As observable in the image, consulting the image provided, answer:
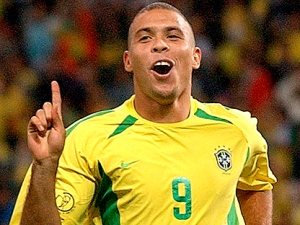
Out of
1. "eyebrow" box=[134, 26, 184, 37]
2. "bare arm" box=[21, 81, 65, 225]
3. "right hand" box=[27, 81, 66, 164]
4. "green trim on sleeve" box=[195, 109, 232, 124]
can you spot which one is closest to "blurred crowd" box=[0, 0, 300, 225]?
"green trim on sleeve" box=[195, 109, 232, 124]

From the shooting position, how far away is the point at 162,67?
434 cm

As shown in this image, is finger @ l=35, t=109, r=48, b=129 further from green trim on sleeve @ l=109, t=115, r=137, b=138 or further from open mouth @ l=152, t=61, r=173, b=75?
open mouth @ l=152, t=61, r=173, b=75

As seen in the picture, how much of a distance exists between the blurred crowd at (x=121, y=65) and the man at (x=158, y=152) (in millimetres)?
3623

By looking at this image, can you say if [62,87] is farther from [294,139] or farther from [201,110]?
[201,110]

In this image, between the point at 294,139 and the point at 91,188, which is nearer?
the point at 91,188

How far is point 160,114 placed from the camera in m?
4.39

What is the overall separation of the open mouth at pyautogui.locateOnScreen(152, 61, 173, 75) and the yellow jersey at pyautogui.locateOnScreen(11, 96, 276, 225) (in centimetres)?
22

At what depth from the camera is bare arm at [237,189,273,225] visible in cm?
471

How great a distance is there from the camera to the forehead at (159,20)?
441 cm

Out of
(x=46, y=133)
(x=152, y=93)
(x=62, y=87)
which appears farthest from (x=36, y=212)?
(x=62, y=87)

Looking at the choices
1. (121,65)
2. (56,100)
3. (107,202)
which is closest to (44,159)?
(56,100)

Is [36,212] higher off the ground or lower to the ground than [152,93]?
lower

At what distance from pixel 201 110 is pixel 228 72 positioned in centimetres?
491

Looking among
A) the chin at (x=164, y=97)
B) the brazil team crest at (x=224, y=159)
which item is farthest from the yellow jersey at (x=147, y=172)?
the chin at (x=164, y=97)
